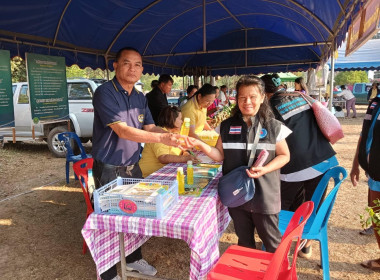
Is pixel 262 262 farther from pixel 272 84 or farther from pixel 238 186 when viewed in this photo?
pixel 272 84

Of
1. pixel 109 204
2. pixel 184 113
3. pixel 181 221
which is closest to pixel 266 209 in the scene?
pixel 181 221

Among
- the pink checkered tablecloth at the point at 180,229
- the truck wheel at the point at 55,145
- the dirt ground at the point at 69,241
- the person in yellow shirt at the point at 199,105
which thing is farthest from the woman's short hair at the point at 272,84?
the truck wheel at the point at 55,145

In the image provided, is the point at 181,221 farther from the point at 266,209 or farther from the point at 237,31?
the point at 237,31

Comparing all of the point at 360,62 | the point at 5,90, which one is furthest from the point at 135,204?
the point at 360,62

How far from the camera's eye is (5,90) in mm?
3711

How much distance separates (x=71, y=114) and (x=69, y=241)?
492 centimetres

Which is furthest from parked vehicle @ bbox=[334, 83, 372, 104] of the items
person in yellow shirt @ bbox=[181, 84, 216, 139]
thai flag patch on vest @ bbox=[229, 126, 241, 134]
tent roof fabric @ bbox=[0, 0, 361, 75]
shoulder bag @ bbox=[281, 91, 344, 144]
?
thai flag patch on vest @ bbox=[229, 126, 241, 134]

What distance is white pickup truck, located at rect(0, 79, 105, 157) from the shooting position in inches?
307

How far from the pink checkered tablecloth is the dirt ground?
2.88ft

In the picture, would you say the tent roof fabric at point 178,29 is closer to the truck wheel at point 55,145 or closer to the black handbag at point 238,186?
the black handbag at point 238,186

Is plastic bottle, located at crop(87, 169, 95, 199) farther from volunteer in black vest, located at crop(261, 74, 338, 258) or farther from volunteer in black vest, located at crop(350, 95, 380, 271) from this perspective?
volunteer in black vest, located at crop(350, 95, 380, 271)

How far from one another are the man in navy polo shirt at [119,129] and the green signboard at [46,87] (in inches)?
86.3

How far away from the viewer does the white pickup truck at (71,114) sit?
7.80 metres

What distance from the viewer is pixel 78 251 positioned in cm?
335
